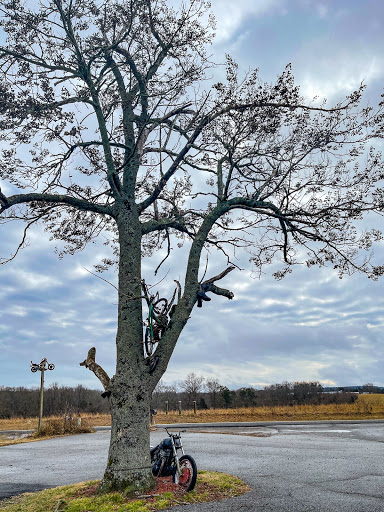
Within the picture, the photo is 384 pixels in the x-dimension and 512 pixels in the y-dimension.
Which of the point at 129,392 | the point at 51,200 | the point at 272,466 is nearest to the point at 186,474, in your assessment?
the point at 129,392

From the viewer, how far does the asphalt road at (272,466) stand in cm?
689

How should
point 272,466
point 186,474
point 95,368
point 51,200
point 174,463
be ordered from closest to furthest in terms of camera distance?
point 186,474
point 174,463
point 95,368
point 51,200
point 272,466

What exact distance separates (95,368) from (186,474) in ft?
8.36

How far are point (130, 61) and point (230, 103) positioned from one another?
7.80ft

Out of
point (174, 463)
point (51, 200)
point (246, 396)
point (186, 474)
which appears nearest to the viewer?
point (186, 474)

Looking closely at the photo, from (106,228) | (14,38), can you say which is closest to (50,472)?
(106,228)

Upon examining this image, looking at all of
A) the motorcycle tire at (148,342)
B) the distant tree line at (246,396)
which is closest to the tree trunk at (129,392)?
the motorcycle tire at (148,342)

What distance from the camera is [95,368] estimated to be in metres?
8.92

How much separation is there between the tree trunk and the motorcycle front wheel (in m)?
0.45

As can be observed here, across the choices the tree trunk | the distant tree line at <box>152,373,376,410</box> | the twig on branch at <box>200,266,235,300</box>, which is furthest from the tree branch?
the distant tree line at <box>152,373,376,410</box>

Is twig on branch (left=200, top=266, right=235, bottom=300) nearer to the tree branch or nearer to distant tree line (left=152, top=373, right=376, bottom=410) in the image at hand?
the tree branch

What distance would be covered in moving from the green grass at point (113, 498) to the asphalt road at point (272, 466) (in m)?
0.35

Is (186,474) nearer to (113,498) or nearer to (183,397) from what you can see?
(113,498)

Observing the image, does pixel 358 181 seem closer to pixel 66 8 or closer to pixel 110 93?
pixel 110 93
